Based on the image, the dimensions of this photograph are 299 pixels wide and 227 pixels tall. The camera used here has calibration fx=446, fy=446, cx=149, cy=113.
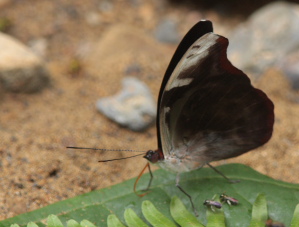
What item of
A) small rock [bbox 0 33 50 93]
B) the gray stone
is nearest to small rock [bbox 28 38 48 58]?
small rock [bbox 0 33 50 93]

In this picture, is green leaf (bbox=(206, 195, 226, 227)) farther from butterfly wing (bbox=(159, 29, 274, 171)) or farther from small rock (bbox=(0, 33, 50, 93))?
small rock (bbox=(0, 33, 50, 93))

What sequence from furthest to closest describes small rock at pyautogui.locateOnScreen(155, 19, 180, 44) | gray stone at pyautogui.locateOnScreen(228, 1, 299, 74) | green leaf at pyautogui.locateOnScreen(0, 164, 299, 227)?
small rock at pyautogui.locateOnScreen(155, 19, 180, 44) < gray stone at pyautogui.locateOnScreen(228, 1, 299, 74) < green leaf at pyautogui.locateOnScreen(0, 164, 299, 227)

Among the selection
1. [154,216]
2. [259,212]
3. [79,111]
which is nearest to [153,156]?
[154,216]

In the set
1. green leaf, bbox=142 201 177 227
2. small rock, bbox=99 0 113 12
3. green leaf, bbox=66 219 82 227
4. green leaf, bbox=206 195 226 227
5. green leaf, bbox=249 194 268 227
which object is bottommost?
green leaf, bbox=66 219 82 227

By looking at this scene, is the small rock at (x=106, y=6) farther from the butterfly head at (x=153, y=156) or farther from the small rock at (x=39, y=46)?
the butterfly head at (x=153, y=156)

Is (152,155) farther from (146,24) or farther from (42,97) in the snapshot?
(146,24)

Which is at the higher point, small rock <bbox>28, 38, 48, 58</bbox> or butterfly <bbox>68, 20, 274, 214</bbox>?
butterfly <bbox>68, 20, 274, 214</bbox>
